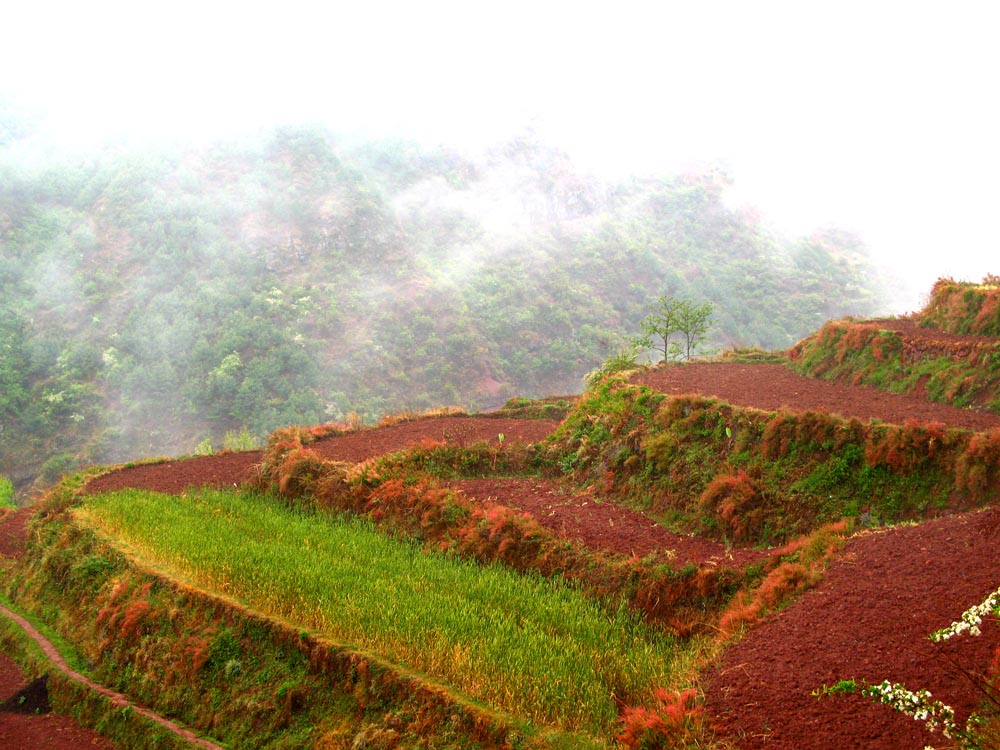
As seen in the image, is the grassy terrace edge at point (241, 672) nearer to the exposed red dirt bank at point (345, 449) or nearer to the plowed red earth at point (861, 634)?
the plowed red earth at point (861, 634)

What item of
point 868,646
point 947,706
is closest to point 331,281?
point 868,646

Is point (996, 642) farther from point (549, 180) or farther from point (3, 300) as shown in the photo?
point (549, 180)

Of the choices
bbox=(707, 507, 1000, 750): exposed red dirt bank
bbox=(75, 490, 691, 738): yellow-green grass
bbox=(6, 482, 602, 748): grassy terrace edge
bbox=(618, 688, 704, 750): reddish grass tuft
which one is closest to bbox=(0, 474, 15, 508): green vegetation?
bbox=(6, 482, 602, 748): grassy terrace edge

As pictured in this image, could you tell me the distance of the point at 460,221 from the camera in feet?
273

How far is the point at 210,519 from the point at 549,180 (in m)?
80.8

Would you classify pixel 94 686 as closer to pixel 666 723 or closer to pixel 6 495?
pixel 666 723

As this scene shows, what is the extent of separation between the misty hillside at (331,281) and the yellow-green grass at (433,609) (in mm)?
37614

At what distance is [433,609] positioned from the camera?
29.8ft

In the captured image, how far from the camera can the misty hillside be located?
170 ft

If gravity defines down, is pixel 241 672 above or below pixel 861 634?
below

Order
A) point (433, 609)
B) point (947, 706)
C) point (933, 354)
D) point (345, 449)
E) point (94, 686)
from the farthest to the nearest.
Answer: point (345, 449) < point (933, 354) < point (94, 686) < point (433, 609) < point (947, 706)

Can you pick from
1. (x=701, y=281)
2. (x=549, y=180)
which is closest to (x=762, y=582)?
(x=701, y=281)

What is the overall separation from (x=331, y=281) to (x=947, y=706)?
65.1 m

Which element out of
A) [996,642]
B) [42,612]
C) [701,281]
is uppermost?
[996,642]
